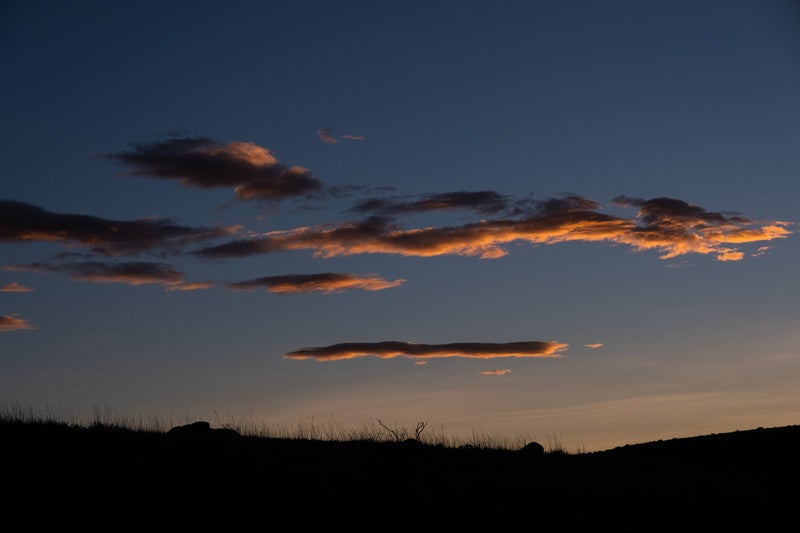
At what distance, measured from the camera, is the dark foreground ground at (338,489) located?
1656cm

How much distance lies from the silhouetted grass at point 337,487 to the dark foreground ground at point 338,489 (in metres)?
0.04

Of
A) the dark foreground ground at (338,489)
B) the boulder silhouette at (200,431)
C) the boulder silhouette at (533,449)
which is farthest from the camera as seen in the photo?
the boulder silhouette at (533,449)

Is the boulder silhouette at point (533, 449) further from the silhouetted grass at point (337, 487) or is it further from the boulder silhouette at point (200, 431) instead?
the boulder silhouette at point (200, 431)

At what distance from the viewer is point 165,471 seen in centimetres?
1973

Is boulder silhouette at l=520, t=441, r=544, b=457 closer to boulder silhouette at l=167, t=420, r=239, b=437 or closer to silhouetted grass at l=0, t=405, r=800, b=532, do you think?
silhouetted grass at l=0, t=405, r=800, b=532

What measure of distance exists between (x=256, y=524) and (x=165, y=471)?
4586 mm

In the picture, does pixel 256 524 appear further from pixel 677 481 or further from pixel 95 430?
pixel 677 481

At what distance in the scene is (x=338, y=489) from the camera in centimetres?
1855

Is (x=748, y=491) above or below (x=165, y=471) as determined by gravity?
below

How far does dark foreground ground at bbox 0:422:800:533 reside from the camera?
54.3ft

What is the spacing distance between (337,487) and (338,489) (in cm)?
25

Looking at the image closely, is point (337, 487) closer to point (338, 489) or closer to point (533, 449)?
point (338, 489)

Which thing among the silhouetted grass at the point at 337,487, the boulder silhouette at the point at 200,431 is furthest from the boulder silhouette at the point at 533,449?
the boulder silhouette at the point at 200,431

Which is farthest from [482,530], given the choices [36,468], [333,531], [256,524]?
[36,468]
